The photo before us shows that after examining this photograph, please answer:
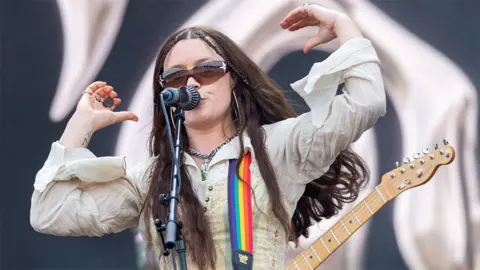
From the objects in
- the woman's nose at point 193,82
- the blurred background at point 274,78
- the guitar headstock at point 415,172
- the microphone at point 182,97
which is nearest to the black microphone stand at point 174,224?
the microphone at point 182,97

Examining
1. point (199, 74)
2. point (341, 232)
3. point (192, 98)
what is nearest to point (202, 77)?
point (199, 74)

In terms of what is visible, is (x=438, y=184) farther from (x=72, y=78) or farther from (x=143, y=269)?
(x=72, y=78)

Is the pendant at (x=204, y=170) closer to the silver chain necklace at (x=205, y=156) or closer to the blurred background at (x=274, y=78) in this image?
the silver chain necklace at (x=205, y=156)

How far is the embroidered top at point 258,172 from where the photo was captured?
2.35m

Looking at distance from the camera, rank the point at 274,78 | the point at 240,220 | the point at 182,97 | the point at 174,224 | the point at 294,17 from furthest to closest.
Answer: the point at 274,78
the point at 294,17
the point at 240,220
the point at 182,97
the point at 174,224

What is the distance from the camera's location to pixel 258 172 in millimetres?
2502

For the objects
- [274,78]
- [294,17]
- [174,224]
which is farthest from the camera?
[274,78]

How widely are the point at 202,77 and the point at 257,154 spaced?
0.89 feet

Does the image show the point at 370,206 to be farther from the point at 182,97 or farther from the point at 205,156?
the point at 182,97

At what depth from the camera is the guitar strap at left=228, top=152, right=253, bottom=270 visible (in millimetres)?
2395

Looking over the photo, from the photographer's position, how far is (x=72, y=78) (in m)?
3.66

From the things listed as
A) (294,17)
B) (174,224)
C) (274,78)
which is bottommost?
(174,224)

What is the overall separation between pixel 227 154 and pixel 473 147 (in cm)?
123

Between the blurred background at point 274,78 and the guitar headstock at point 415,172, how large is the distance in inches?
32.6
